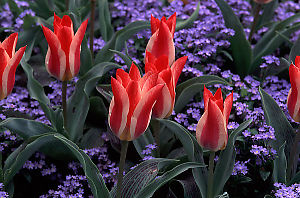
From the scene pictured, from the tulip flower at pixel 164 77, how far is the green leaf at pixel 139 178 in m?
0.22

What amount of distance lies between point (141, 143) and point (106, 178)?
0.71 ft

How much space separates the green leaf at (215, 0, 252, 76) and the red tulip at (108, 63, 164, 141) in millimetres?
1294

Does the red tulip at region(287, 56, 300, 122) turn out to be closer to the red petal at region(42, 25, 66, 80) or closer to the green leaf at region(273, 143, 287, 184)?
the green leaf at region(273, 143, 287, 184)

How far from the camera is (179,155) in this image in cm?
203

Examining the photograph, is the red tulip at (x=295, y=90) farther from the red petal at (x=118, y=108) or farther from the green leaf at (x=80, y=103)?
the green leaf at (x=80, y=103)

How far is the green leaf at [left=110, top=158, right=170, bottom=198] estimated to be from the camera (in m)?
1.74

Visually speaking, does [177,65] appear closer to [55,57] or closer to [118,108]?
[118,108]

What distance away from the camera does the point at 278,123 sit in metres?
1.99

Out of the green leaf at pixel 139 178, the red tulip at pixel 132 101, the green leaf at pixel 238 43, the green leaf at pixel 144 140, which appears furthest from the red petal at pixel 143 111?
the green leaf at pixel 238 43

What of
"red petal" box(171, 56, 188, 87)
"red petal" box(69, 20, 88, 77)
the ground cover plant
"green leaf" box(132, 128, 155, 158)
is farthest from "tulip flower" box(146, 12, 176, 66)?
"green leaf" box(132, 128, 155, 158)

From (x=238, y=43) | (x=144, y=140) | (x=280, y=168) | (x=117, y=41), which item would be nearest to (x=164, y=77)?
(x=144, y=140)

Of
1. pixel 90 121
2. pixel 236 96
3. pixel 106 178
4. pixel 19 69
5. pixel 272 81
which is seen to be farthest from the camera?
pixel 19 69

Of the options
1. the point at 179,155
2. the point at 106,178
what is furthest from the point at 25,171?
the point at 179,155

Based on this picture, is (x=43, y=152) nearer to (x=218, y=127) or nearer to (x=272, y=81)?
(x=218, y=127)
